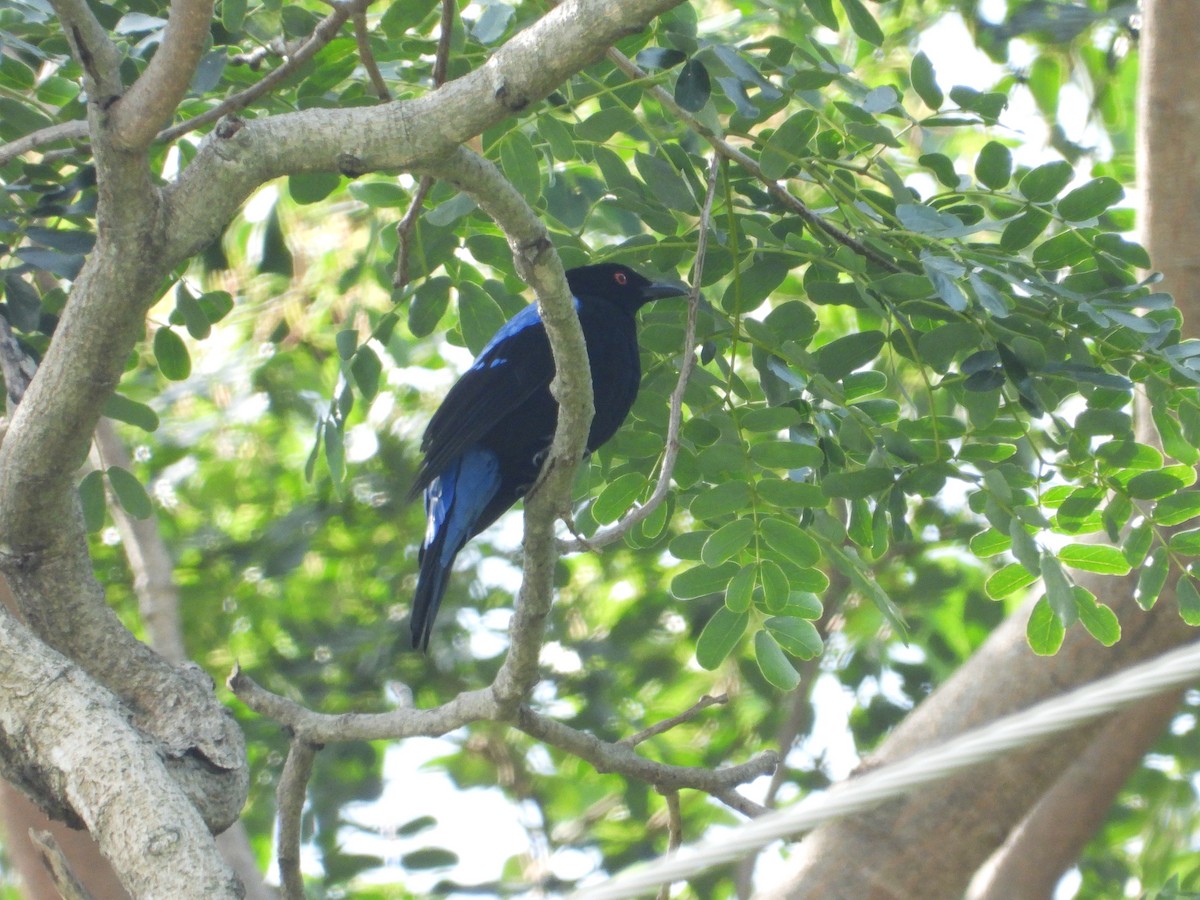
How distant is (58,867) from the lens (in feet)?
8.05

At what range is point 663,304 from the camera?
3613 mm

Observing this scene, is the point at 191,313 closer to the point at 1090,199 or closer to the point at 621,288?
the point at 621,288

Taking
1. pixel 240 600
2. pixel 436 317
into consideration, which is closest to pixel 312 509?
pixel 240 600

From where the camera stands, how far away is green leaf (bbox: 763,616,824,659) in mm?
2994

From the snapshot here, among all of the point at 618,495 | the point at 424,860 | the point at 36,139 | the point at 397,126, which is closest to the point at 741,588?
the point at 618,495

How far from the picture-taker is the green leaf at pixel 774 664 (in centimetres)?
296

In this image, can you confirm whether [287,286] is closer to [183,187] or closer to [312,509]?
[312,509]

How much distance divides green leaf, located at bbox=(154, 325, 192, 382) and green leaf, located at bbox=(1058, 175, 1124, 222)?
89.7 inches

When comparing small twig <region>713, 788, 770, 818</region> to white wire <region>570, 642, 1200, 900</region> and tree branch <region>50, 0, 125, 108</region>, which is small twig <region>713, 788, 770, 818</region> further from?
tree branch <region>50, 0, 125, 108</region>

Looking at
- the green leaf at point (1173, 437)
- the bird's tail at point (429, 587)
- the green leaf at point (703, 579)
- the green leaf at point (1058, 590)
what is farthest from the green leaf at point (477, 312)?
the green leaf at point (1173, 437)

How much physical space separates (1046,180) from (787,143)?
23.1 inches

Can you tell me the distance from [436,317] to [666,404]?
2.15 feet

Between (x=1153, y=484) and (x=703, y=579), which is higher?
(x=703, y=579)

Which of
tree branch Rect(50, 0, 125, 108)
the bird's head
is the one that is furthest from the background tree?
the bird's head
